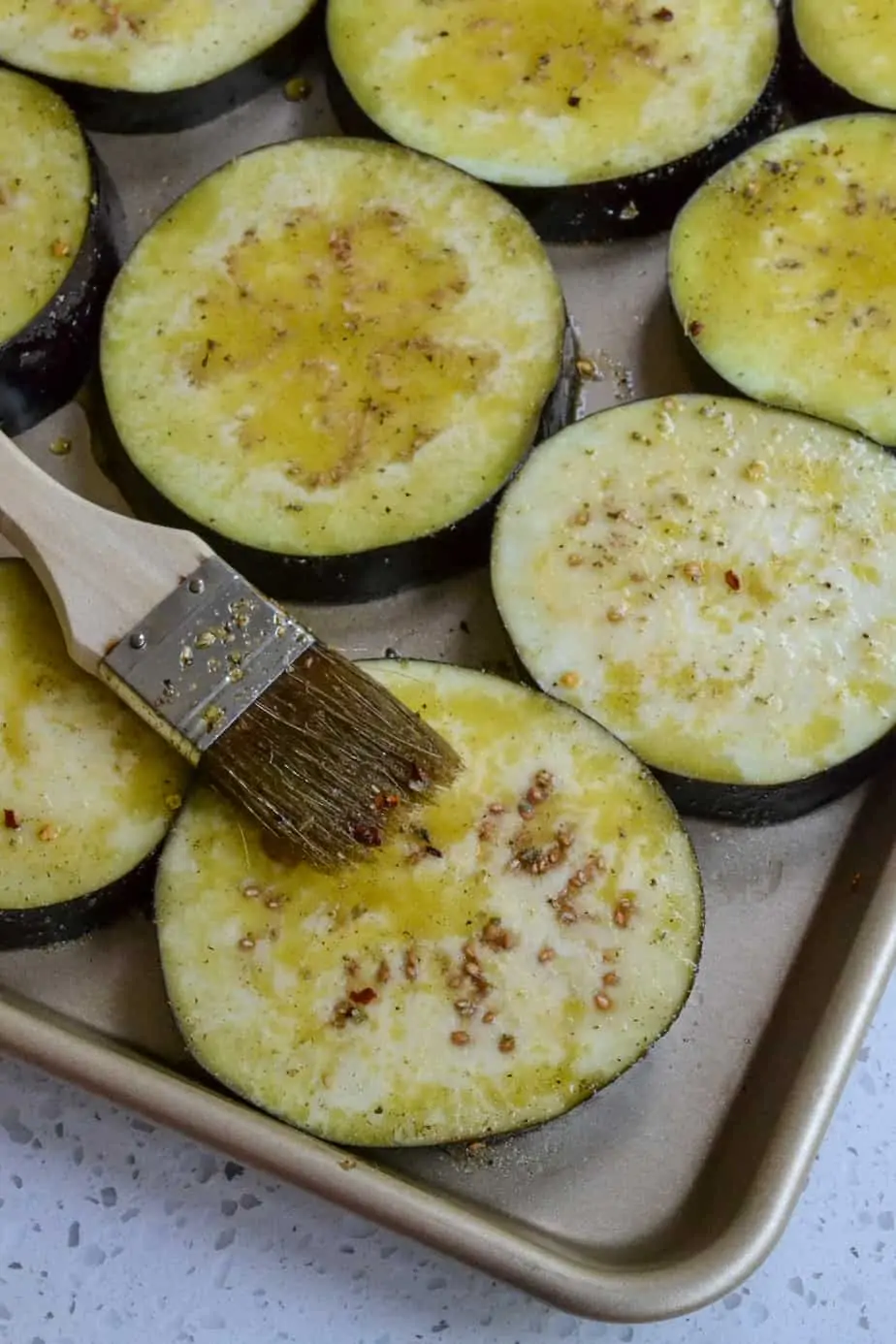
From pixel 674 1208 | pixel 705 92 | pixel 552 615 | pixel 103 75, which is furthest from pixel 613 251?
pixel 674 1208

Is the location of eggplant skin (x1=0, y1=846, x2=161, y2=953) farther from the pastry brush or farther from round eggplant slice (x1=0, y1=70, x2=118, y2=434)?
round eggplant slice (x1=0, y1=70, x2=118, y2=434)

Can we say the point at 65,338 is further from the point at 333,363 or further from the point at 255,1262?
the point at 255,1262

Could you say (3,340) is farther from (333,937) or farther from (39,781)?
(333,937)

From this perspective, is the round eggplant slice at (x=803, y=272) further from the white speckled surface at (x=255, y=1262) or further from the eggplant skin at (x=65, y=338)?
the white speckled surface at (x=255, y=1262)

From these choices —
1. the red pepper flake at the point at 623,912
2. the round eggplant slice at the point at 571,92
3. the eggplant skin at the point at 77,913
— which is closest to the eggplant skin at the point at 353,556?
the round eggplant slice at the point at 571,92

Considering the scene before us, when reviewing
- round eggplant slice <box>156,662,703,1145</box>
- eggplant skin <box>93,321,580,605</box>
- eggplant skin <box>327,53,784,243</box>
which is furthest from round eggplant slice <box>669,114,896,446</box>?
round eggplant slice <box>156,662,703,1145</box>
